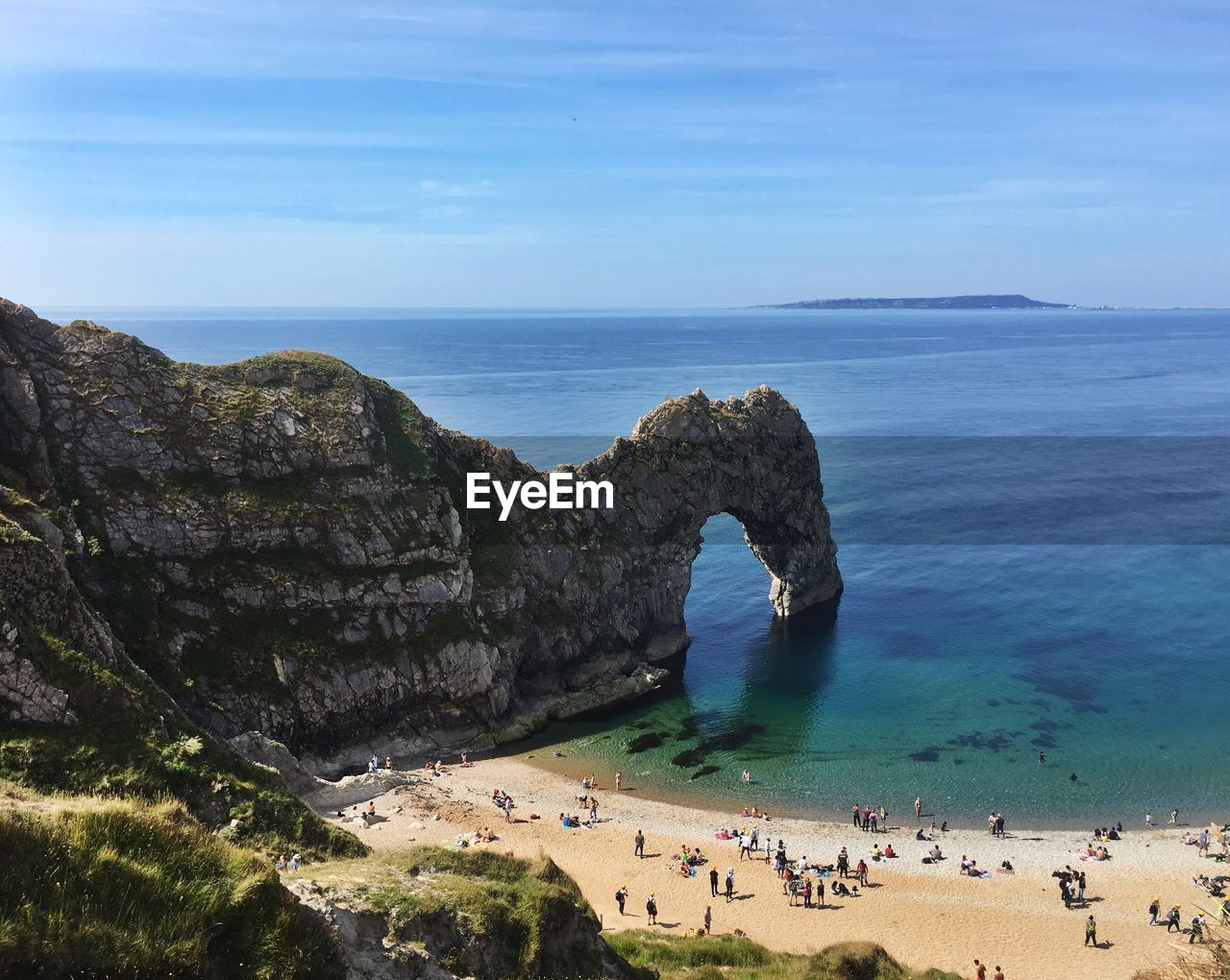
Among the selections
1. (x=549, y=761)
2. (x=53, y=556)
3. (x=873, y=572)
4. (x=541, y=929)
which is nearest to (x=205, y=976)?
(x=541, y=929)

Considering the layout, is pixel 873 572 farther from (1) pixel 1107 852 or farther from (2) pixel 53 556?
(2) pixel 53 556

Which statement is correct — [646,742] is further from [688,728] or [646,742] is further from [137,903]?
[137,903]

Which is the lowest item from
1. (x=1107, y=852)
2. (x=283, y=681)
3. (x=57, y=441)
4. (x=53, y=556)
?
(x=1107, y=852)

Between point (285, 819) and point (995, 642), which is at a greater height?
point (285, 819)

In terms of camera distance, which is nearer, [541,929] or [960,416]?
[541,929]

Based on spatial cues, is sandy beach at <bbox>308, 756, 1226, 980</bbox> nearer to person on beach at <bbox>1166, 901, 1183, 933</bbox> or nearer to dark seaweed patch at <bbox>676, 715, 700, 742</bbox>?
person on beach at <bbox>1166, 901, 1183, 933</bbox>

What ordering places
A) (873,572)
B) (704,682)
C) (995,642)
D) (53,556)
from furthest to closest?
1. (873,572)
2. (995,642)
3. (704,682)
4. (53,556)

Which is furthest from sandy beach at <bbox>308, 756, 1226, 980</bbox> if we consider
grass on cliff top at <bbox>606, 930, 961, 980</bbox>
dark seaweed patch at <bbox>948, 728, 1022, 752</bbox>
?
dark seaweed patch at <bbox>948, 728, 1022, 752</bbox>

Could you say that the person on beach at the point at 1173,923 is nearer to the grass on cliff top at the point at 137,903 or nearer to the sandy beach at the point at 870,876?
the sandy beach at the point at 870,876
